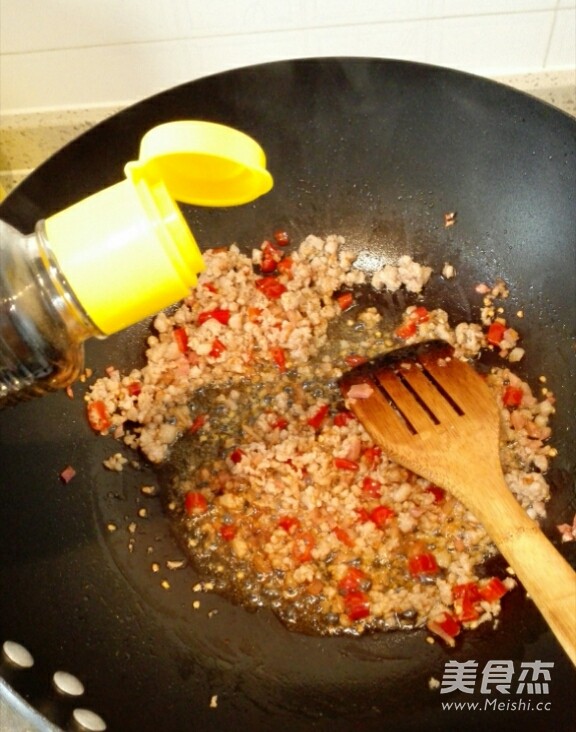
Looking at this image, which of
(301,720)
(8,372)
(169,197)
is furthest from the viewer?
(301,720)

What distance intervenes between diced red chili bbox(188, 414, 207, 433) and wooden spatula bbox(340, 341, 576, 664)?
9.9 inches

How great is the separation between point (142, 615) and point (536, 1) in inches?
46.2

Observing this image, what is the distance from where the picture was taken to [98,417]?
1159mm

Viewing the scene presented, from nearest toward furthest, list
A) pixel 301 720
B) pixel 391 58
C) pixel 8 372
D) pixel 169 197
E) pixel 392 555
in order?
1. pixel 169 197
2. pixel 8 372
3. pixel 301 720
4. pixel 392 555
5. pixel 391 58

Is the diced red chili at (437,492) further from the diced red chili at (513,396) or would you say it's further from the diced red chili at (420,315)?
the diced red chili at (420,315)

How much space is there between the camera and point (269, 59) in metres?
1.24

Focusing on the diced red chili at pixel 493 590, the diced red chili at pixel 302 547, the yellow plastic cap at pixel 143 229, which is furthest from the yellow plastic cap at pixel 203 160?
the diced red chili at pixel 493 590

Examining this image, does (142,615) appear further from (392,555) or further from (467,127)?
(467,127)

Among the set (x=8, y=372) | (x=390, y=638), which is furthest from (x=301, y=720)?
(x=8, y=372)

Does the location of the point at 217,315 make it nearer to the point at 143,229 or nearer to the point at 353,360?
the point at 353,360

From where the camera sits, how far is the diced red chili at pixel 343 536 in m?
1.10

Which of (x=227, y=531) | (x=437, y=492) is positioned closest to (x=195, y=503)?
(x=227, y=531)

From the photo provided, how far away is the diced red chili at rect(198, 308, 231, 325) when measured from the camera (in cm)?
128

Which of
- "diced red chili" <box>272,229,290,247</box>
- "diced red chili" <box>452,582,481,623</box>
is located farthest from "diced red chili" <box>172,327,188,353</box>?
"diced red chili" <box>452,582,481,623</box>
